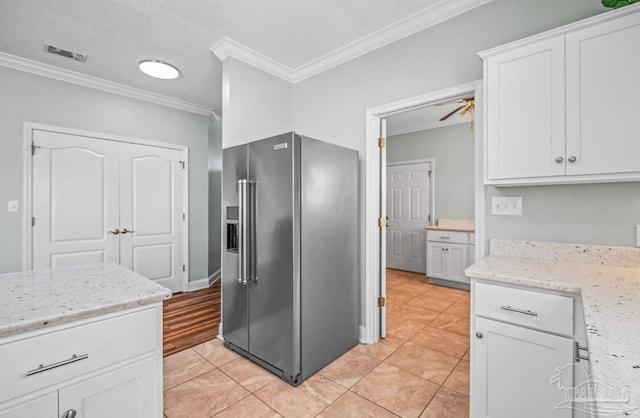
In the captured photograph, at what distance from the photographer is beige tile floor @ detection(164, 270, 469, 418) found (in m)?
1.74

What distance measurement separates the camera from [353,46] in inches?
104

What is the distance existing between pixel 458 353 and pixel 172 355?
243 centimetres

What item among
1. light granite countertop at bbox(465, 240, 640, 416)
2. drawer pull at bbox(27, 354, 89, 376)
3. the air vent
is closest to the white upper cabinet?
light granite countertop at bbox(465, 240, 640, 416)

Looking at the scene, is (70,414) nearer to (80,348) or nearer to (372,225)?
(80,348)

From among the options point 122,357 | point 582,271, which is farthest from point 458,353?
point 122,357

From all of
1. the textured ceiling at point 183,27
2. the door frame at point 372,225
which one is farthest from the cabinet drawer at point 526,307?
the textured ceiling at point 183,27

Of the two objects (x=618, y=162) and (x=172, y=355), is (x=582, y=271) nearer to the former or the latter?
(x=618, y=162)

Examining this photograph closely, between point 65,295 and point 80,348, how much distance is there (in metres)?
0.28

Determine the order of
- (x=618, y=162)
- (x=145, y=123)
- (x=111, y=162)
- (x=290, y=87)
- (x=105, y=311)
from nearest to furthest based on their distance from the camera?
1. (x=105, y=311)
2. (x=618, y=162)
3. (x=290, y=87)
4. (x=111, y=162)
5. (x=145, y=123)

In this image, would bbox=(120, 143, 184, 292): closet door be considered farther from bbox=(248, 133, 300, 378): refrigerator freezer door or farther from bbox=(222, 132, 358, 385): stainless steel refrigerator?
bbox=(248, 133, 300, 378): refrigerator freezer door

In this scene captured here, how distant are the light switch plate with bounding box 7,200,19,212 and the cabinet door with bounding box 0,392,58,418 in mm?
3050

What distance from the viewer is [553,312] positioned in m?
1.23

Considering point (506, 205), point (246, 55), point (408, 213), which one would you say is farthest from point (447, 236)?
point (246, 55)

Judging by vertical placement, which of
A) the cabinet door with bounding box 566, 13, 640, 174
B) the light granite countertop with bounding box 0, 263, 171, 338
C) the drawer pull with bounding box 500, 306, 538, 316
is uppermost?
the cabinet door with bounding box 566, 13, 640, 174
